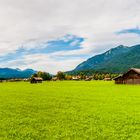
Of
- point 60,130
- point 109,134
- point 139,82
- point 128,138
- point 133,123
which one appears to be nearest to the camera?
point 128,138

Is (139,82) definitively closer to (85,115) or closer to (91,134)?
(85,115)

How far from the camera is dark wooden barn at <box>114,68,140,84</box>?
105662 millimetres

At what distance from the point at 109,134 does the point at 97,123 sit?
12.4 ft

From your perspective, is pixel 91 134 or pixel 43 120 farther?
pixel 43 120

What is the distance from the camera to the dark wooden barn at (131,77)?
105662 millimetres

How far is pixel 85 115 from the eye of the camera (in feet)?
82.4

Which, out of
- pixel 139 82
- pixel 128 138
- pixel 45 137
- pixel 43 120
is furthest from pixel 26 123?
pixel 139 82

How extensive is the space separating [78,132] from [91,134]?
97cm

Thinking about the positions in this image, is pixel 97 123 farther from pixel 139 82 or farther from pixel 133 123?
pixel 139 82

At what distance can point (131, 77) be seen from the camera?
10750 cm

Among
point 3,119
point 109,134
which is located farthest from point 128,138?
point 3,119

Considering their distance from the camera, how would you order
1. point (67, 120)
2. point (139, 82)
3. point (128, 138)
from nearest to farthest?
point (128, 138), point (67, 120), point (139, 82)

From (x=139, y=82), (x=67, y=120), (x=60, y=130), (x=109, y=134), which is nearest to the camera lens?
(x=109, y=134)

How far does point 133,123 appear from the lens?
67.3 feet
